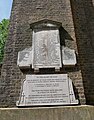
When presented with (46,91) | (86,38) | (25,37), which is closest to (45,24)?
(25,37)

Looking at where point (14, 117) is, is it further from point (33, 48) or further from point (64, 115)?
point (33, 48)

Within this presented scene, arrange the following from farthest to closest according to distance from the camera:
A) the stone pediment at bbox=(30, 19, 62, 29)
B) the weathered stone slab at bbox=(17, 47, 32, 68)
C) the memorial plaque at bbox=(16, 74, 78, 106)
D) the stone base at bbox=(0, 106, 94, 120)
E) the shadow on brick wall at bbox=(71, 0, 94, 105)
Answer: the stone pediment at bbox=(30, 19, 62, 29) < the shadow on brick wall at bbox=(71, 0, 94, 105) < the weathered stone slab at bbox=(17, 47, 32, 68) < the memorial plaque at bbox=(16, 74, 78, 106) < the stone base at bbox=(0, 106, 94, 120)

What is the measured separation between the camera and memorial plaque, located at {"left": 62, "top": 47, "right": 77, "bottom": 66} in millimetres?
5199

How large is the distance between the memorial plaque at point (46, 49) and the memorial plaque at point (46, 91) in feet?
1.18

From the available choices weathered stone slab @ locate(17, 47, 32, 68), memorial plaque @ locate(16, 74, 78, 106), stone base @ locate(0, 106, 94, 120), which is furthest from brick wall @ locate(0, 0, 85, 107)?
stone base @ locate(0, 106, 94, 120)

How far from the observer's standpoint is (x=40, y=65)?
5102 millimetres

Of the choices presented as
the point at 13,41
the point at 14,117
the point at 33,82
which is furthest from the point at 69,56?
the point at 14,117

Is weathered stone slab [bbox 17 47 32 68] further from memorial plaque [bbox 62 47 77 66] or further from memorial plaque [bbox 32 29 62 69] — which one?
memorial plaque [bbox 62 47 77 66]

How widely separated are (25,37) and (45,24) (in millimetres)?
715

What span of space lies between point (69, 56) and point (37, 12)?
1894mm

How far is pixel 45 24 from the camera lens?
573cm

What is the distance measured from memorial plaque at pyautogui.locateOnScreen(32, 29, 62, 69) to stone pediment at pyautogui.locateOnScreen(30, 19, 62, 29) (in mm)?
142

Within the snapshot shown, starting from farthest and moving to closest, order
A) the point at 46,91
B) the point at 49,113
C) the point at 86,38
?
1. the point at 86,38
2. the point at 46,91
3. the point at 49,113

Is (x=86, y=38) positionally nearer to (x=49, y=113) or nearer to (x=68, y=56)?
(x=68, y=56)
